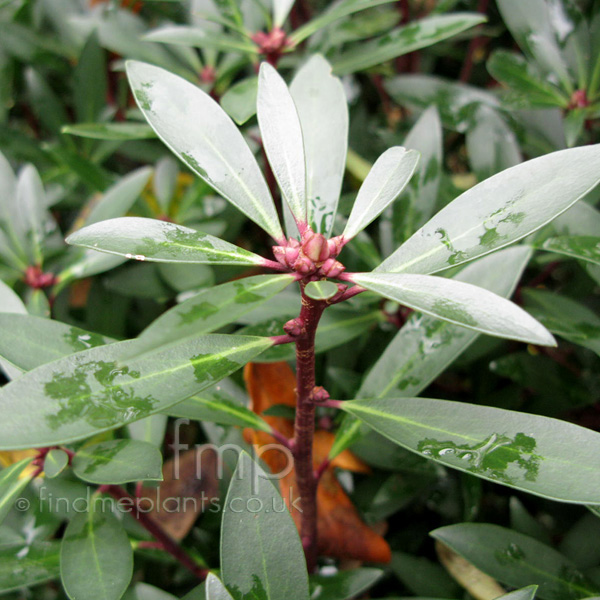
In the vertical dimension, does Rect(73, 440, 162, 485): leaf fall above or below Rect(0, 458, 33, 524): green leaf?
above

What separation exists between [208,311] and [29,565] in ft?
1.67

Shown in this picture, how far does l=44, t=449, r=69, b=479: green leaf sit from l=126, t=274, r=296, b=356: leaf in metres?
0.27

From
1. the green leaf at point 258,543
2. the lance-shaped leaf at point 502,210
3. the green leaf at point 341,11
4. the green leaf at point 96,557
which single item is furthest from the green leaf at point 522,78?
the green leaf at point 96,557

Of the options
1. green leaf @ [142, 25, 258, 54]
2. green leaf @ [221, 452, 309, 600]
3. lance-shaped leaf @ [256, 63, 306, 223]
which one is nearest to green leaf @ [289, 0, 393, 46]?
green leaf @ [142, 25, 258, 54]

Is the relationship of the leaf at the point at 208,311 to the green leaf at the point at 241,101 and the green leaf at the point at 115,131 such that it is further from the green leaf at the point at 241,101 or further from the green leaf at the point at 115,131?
the green leaf at the point at 115,131

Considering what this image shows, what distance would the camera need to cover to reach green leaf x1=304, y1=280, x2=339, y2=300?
0.48m

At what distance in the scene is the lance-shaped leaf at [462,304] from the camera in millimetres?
420

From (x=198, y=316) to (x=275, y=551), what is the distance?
27cm

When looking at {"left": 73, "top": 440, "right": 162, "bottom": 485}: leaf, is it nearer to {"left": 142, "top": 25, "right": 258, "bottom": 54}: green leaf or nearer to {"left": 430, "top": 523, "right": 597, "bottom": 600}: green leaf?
{"left": 430, "top": 523, "right": 597, "bottom": 600}: green leaf

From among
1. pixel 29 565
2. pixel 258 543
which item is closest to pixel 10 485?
pixel 29 565

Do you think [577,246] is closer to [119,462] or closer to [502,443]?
[502,443]

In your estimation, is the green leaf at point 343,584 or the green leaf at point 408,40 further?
the green leaf at point 408,40

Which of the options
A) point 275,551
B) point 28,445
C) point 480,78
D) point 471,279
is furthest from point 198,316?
point 480,78

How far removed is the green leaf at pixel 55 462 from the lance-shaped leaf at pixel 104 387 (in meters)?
0.18
